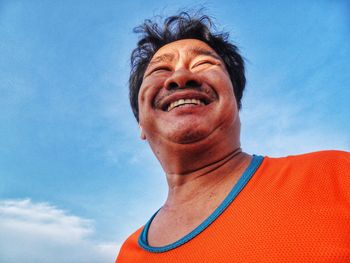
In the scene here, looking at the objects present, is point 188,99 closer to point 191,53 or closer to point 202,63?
point 202,63

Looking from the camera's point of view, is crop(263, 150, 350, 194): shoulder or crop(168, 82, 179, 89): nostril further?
crop(168, 82, 179, 89): nostril

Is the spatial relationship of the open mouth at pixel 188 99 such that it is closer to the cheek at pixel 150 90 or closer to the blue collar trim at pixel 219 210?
the cheek at pixel 150 90

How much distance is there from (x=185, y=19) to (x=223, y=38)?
521 millimetres

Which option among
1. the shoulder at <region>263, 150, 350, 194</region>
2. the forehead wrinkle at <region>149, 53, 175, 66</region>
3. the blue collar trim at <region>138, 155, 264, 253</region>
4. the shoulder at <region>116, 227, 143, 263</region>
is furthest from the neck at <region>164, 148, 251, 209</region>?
the forehead wrinkle at <region>149, 53, 175, 66</region>

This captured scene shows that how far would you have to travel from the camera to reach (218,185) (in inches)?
84.9

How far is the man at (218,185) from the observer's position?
1436 millimetres

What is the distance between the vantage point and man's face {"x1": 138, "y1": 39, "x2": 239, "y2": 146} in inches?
90.5

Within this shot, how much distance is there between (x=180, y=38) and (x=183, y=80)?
1146 mm

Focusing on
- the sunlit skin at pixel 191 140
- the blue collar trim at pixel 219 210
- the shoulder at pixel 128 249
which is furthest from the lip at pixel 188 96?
the shoulder at pixel 128 249

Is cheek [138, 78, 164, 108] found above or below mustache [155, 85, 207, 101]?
above

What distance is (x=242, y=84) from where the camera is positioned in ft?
11.9

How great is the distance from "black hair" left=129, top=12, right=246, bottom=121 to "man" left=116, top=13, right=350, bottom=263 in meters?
0.02

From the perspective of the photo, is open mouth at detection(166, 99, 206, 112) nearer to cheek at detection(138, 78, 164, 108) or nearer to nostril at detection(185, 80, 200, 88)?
nostril at detection(185, 80, 200, 88)

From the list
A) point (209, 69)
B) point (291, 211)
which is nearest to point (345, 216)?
point (291, 211)
